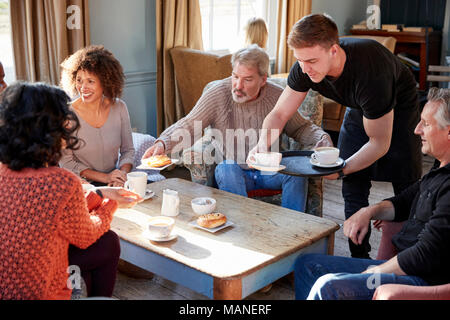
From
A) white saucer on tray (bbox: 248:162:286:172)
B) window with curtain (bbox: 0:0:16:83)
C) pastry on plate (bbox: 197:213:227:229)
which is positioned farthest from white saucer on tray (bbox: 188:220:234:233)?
window with curtain (bbox: 0:0:16:83)

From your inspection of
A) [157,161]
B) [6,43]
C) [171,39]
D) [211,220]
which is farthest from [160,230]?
[171,39]

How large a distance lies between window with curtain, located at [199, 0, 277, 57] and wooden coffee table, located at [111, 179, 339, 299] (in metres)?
2.53

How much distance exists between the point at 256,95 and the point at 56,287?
5.15 feet

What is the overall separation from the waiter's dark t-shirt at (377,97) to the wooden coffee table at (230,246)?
1.75 ft

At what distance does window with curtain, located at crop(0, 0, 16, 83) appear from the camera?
10.5 ft

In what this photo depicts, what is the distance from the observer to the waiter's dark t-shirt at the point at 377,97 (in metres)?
2.16

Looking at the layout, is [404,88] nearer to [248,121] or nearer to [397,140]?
[397,140]

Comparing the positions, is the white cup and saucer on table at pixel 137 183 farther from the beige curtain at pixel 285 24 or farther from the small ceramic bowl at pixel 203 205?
the beige curtain at pixel 285 24

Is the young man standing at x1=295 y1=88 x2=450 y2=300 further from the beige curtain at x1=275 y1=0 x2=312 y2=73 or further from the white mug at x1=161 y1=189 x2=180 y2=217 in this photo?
the beige curtain at x1=275 y1=0 x2=312 y2=73

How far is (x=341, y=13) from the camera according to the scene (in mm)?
6172

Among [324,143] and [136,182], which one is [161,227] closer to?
[136,182]

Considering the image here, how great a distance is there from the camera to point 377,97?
2.15m

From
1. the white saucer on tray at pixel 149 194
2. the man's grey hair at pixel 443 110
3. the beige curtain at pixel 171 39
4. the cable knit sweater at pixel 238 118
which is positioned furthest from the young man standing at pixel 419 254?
the beige curtain at pixel 171 39

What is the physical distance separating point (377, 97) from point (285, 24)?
11.0 feet
